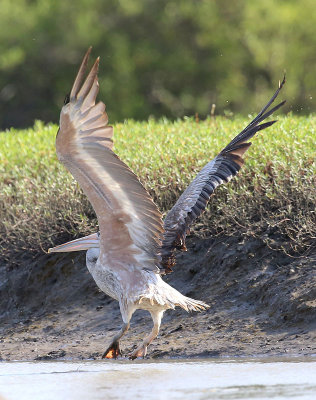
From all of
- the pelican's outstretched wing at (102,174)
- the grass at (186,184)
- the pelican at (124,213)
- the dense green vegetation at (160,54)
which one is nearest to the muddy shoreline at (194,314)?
the grass at (186,184)

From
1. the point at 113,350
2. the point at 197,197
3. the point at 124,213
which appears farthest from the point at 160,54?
the point at 113,350

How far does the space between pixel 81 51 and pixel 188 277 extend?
13.8 meters

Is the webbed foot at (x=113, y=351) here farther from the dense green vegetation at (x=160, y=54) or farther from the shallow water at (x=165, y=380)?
the dense green vegetation at (x=160, y=54)

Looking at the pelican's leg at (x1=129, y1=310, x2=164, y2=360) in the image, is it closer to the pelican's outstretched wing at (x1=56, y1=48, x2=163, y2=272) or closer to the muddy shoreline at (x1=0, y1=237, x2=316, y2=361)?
the muddy shoreline at (x1=0, y1=237, x2=316, y2=361)

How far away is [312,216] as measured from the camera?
7.11 metres

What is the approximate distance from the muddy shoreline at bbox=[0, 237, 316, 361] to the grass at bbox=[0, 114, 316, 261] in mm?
183

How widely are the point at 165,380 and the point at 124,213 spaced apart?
1.20 meters

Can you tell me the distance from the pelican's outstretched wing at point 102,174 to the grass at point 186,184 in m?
1.18

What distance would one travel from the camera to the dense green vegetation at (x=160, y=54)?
20109 mm

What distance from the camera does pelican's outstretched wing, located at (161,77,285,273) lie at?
21.7ft

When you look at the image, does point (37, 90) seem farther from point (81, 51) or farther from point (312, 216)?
point (312, 216)

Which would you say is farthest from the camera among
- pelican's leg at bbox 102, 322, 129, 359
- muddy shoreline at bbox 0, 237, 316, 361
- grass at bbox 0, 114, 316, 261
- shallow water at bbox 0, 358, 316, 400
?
grass at bbox 0, 114, 316, 261

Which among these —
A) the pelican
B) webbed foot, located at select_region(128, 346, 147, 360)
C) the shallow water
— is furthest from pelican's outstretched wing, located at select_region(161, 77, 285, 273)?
the shallow water

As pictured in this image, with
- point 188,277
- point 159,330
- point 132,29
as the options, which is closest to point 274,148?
point 188,277
